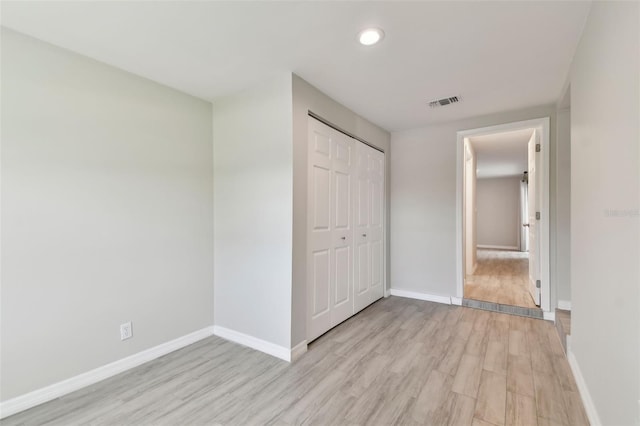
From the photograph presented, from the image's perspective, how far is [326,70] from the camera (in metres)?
2.26

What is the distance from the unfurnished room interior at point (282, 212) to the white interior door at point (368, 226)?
0.07 meters

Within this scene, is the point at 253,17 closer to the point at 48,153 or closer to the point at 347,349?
the point at 48,153

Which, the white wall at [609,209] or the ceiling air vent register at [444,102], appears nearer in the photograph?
the white wall at [609,209]

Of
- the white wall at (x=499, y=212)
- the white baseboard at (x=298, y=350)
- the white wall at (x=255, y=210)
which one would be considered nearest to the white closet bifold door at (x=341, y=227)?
the white baseboard at (x=298, y=350)

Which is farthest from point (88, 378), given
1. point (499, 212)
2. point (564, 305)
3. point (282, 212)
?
point (499, 212)

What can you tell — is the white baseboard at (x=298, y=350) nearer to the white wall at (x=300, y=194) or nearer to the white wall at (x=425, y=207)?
the white wall at (x=300, y=194)

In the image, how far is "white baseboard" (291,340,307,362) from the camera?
230 cm

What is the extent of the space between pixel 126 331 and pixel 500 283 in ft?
16.0

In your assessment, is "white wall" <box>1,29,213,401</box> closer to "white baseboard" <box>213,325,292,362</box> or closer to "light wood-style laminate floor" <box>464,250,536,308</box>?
"white baseboard" <box>213,325,292,362</box>

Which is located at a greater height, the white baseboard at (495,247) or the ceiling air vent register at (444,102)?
the ceiling air vent register at (444,102)

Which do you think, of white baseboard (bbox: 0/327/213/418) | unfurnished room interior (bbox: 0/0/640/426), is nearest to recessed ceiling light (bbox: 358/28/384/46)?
unfurnished room interior (bbox: 0/0/640/426)

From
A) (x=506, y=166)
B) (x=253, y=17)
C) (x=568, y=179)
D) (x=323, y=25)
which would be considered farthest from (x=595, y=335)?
(x=506, y=166)

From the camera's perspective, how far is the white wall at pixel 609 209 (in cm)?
107

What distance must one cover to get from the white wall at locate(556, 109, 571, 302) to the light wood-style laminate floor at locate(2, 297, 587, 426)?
0.63 meters
